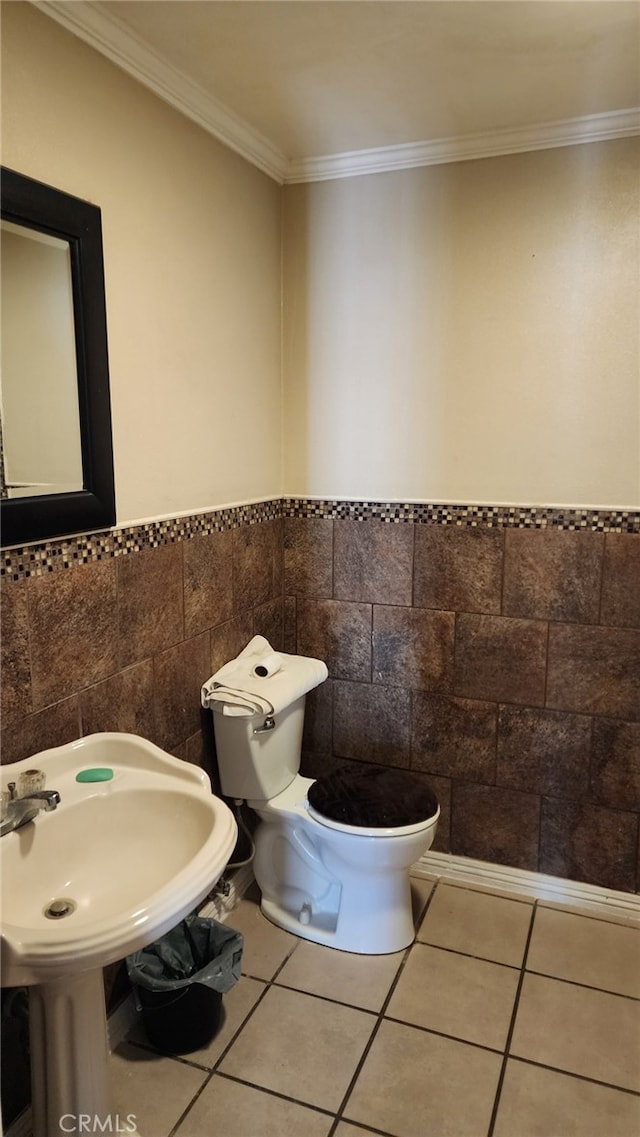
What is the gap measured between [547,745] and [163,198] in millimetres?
1888

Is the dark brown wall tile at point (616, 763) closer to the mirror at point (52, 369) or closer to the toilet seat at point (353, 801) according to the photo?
the toilet seat at point (353, 801)

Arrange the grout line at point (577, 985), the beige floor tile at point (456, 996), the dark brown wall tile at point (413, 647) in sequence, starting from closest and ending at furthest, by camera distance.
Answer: the beige floor tile at point (456, 996), the grout line at point (577, 985), the dark brown wall tile at point (413, 647)

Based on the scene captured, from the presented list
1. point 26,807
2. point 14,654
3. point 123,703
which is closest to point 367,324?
point 123,703

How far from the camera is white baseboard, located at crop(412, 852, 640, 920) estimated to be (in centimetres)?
223

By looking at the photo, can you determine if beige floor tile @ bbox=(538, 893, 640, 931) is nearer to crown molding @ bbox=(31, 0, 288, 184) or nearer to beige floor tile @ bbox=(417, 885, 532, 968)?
beige floor tile @ bbox=(417, 885, 532, 968)

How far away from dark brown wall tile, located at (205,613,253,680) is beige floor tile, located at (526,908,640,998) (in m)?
1.22

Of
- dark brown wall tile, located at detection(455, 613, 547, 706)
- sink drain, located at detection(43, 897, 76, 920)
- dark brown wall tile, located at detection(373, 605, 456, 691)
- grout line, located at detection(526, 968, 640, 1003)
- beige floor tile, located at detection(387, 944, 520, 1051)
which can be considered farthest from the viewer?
dark brown wall tile, located at detection(373, 605, 456, 691)

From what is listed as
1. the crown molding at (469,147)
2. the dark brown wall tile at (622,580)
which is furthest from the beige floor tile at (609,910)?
the crown molding at (469,147)

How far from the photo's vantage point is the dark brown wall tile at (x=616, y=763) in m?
2.16

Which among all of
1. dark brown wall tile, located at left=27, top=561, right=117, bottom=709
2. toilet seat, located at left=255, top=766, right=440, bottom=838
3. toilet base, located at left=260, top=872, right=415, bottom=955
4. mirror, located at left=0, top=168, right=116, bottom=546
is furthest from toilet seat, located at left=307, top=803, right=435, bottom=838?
mirror, located at left=0, top=168, right=116, bottom=546

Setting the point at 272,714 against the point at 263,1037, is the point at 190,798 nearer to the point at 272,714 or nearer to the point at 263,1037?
the point at 272,714

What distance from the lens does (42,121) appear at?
1.42 meters

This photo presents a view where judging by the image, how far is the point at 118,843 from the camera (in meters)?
1.47

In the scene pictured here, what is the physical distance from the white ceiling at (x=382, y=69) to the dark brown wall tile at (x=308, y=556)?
112 cm
